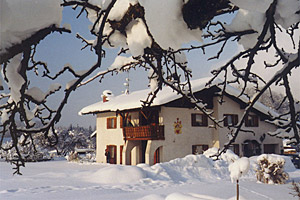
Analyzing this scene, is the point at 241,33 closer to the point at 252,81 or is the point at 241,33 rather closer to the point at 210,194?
the point at 252,81

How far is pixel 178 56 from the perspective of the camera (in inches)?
132

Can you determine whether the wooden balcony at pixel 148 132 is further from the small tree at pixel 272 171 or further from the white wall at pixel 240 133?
the small tree at pixel 272 171

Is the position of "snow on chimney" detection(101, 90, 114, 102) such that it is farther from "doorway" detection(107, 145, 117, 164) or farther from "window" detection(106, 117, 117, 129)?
"doorway" detection(107, 145, 117, 164)

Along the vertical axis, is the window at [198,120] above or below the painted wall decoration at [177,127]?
above

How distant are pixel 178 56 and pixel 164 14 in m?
1.82

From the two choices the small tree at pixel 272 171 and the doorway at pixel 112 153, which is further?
the doorway at pixel 112 153

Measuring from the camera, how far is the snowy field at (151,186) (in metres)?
9.93

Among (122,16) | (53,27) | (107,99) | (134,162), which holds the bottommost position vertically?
(134,162)

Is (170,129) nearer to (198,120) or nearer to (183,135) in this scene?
(183,135)

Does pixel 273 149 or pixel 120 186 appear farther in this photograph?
pixel 273 149

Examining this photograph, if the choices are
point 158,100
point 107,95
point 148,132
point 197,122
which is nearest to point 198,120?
point 197,122

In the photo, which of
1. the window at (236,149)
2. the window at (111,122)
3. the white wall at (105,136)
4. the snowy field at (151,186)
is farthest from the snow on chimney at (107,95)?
the snowy field at (151,186)

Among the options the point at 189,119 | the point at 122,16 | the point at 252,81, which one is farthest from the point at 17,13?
the point at 189,119

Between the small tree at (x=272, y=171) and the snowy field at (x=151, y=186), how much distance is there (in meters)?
0.46
